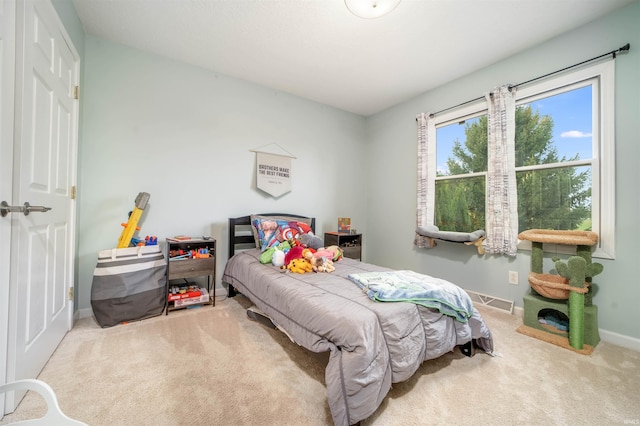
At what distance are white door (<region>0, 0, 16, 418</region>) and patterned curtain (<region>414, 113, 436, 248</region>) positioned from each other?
3.42 m

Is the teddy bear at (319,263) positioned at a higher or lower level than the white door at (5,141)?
lower

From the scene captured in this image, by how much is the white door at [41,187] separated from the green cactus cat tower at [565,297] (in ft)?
10.9

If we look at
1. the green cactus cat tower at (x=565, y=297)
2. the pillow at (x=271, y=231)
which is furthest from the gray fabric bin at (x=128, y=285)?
the green cactus cat tower at (x=565, y=297)

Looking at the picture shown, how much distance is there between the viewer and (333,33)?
221 centimetres

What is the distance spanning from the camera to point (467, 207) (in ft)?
9.66

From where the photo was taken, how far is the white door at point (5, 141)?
1.10 metres

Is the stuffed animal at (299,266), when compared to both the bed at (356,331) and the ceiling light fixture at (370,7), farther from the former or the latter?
the ceiling light fixture at (370,7)

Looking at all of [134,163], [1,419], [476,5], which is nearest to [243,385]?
[1,419]

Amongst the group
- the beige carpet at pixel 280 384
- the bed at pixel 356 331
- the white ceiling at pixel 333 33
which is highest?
the white ceiling at pixel 333 33

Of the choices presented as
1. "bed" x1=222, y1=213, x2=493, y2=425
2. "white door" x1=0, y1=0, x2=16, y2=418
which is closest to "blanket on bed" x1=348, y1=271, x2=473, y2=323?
"bed" x1=222, y1=213, x2=493, y2=425

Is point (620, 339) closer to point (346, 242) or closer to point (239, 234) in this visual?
point (346, 242)

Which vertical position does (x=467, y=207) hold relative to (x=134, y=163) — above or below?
below

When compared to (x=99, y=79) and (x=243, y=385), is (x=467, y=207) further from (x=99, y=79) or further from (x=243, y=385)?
(x=99, y=79)

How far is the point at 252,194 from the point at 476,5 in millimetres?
2736
